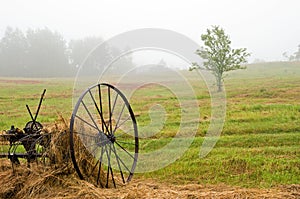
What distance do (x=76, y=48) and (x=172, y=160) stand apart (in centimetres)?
5638

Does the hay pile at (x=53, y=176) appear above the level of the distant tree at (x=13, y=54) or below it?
below

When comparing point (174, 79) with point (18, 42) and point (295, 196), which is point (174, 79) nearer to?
point (295, 196)

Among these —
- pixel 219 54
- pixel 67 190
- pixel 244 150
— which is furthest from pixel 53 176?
pixel 219 54

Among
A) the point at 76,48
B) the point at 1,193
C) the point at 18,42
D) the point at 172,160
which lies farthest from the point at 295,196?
the point at 18,42

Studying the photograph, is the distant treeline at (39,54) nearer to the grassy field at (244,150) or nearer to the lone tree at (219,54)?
the lone tree at (219,54)

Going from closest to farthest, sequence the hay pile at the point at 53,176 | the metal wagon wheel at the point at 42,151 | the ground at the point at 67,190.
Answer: the ground at the point at 67,190 < the hay pile at the point at 53,176 < the metal wagon wheel at the point at 42,151

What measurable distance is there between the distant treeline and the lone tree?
34059 millimetres

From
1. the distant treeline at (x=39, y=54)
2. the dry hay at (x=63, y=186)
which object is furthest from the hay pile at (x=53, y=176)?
the distant treeline at (x=39, y=54)

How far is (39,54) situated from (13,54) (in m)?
4.80

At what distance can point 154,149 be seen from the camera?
8.37m

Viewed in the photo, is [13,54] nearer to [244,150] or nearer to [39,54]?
[39,54]

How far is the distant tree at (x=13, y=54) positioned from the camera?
183ft

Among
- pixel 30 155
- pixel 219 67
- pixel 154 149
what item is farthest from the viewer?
pixel 219 67

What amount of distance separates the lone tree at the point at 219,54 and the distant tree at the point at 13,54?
42.2 meters
